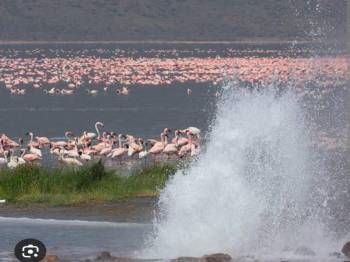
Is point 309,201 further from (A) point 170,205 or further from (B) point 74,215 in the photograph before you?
(B) point 74,215

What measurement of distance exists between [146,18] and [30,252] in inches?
5691

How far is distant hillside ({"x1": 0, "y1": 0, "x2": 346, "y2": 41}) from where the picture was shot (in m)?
159

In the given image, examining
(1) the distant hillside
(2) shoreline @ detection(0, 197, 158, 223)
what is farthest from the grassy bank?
(1) the distant hillside

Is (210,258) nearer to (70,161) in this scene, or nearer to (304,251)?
(304,251)

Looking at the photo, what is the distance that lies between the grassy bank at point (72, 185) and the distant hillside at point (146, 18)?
434ft

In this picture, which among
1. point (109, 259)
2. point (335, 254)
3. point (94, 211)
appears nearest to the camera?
point (109, 259)

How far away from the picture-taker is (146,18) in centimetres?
15988

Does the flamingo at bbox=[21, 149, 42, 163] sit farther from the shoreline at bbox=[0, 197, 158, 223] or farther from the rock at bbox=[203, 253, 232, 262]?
the rock at bbox=[203, 253, 232, 262]

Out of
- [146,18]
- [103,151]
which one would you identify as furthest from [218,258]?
[146,18]

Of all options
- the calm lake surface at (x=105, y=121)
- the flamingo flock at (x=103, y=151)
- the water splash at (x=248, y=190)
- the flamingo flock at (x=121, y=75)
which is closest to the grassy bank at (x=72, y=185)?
the calm lake surface at (x=105, y=121)

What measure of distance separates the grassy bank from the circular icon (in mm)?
5225

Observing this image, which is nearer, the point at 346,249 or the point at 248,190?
the point at 346,249

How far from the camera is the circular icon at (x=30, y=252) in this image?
624 inches

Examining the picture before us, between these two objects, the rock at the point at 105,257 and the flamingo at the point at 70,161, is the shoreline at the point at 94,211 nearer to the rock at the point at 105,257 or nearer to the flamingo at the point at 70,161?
the rock at the point at 105,257
